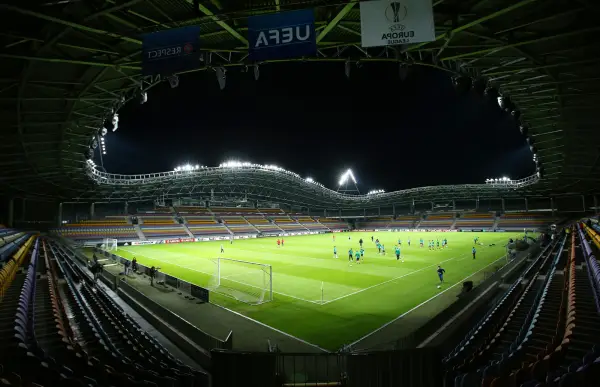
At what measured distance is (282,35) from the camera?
28.3 feet

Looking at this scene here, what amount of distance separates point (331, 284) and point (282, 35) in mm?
17014

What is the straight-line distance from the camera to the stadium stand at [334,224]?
94375 millimetres

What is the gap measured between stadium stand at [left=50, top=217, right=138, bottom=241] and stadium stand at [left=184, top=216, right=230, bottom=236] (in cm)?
1103

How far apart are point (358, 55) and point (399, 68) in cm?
179

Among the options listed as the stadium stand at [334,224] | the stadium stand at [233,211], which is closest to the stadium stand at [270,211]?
the stadium stand at [233,211]

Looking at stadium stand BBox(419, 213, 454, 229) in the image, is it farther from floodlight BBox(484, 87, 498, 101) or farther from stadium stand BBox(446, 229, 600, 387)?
stadium stand BBox(446, 229, 600, 387)

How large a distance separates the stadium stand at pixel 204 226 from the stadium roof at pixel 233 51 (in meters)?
42.0

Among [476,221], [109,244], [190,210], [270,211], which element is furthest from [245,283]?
[476,221]

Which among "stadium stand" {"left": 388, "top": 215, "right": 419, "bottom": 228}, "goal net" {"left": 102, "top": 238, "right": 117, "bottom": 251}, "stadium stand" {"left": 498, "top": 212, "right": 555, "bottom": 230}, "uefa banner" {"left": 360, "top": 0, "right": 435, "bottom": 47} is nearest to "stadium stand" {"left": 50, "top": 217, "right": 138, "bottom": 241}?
"goal net" {"left": 102, "top": 238, "right": 117, "bottom": 251}

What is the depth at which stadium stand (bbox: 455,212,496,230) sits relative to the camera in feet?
250

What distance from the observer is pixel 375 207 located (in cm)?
10325

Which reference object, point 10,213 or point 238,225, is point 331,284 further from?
point 238,225

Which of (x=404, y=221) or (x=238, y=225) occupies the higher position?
(x=238, y=225)

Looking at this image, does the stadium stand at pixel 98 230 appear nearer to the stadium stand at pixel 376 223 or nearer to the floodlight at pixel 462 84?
the floodlight at pixel 462 84
